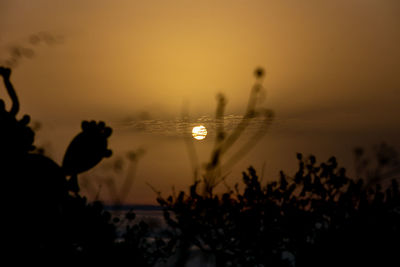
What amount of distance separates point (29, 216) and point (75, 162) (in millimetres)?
1025

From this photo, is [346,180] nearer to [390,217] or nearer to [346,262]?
[390,217]

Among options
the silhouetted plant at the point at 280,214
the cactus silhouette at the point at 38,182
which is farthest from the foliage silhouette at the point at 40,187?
the silhouetted plant at the point at 280,214

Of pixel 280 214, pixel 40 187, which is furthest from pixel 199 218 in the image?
pixel 280 214

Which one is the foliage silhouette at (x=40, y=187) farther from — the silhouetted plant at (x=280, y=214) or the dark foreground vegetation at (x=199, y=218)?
the silhouetted plant at (x=280, y=214)

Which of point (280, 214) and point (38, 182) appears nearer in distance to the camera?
point (38, 182)

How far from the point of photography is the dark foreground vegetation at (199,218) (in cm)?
662

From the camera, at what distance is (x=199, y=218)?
5918mm

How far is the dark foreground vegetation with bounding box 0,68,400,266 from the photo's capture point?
6.62 meters

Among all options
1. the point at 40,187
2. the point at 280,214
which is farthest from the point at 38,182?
the point at 280,214

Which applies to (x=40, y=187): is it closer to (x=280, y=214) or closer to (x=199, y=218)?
(x=199, y=218)

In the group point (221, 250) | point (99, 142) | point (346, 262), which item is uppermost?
point (99, 142)

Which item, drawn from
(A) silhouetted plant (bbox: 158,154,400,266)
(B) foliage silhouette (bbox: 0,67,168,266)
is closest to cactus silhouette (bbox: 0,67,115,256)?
(B) foliage silhouette (bbox: 0,67,168,266)

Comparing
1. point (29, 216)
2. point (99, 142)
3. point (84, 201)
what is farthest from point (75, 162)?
point (84, 201)

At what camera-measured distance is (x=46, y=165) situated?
686cm
